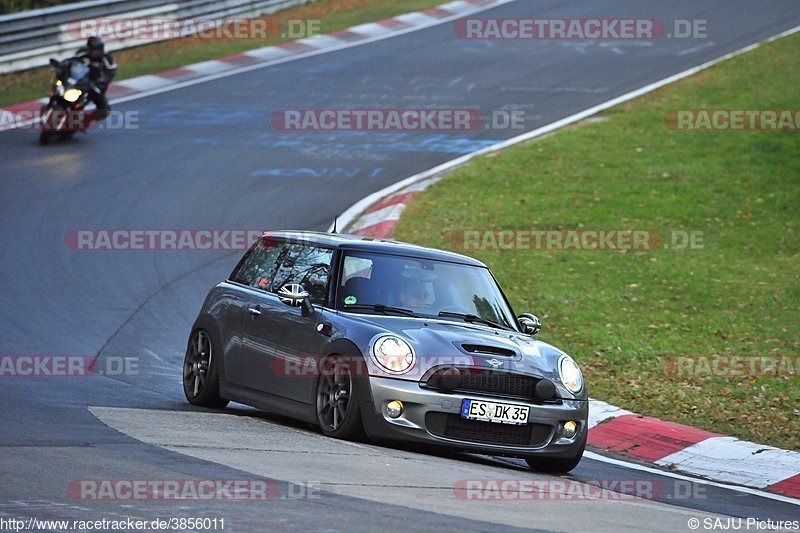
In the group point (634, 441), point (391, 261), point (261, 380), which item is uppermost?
point (391, 261)

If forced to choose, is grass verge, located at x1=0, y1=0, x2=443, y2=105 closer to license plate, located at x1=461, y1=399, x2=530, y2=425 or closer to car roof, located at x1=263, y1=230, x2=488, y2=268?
car roof, located at x1=263, y1=230, x2=488, y2=268

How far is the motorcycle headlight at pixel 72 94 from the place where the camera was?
69.6ft

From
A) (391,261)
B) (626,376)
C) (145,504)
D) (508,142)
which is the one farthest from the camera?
(508,142)

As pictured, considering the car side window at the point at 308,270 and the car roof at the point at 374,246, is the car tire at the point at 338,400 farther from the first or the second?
the car roof at the point at 374,246

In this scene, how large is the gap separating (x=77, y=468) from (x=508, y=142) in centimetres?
1691

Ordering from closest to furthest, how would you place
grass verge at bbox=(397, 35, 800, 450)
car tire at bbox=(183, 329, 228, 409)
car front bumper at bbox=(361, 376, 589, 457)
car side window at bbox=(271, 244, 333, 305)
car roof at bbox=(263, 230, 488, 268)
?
→ car front bumper at bbox=(361, 376, 589, 457) → car side window at bbox=(271, 244, 333, 305) → car roof at bbox=(263, 230, 488, 268) → car tire at bbox=(183, 329, 228, 409) → grass verge at bbox=(397, 35, 800, 450)

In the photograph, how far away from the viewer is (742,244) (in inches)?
709

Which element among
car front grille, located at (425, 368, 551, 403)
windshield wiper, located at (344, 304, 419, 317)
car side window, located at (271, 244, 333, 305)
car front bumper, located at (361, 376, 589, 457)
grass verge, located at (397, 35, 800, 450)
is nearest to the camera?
car front bumper, located at (361, 376, 589, 457)

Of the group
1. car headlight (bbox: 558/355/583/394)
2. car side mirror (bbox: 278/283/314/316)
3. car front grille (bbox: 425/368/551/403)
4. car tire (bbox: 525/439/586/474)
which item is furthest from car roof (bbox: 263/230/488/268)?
car tire (bbox: 525/439/586/474)

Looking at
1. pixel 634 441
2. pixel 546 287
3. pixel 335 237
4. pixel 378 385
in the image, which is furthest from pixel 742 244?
pixel 378 385

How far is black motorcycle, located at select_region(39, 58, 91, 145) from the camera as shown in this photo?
21109mm

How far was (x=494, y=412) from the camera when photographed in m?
8.61

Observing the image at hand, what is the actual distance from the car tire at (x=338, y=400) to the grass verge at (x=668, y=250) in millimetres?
3553

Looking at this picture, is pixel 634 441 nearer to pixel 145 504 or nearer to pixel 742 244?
pixel 145 504
